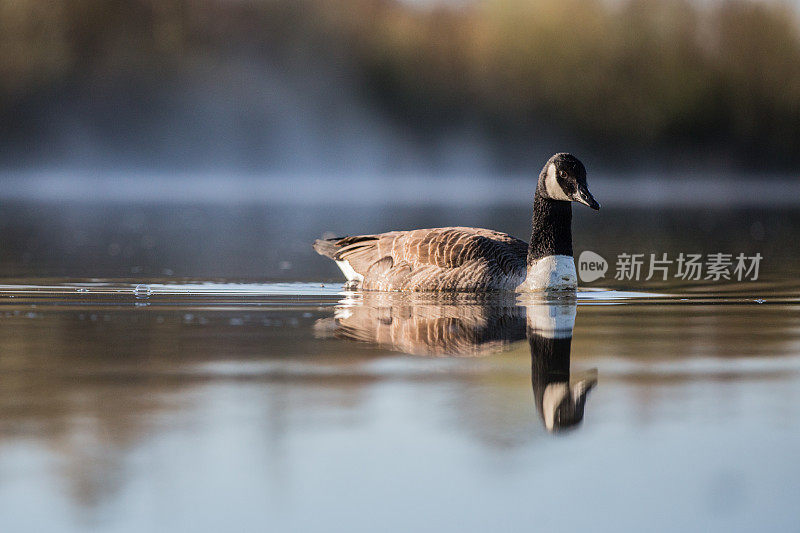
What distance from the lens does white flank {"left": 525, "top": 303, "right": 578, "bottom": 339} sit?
37.1 ft

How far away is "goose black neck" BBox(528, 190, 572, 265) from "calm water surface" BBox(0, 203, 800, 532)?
69 centimetres

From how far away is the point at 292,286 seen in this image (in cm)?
1648

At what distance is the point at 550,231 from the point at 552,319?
267 centimetres

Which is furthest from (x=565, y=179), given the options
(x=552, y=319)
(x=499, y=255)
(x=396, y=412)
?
(x=396, y=412)

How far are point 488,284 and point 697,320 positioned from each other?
2.87 meters

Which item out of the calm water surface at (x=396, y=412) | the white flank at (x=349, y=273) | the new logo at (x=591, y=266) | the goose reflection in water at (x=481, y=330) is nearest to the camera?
the calm water surface at (x=396, y=412)

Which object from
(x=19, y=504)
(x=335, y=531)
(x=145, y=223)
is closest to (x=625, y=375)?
(x=335, y=531)

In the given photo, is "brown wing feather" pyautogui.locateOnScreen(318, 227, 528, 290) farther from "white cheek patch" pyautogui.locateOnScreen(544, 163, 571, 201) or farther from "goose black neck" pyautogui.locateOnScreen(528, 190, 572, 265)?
"white cheek patch" pyautogui.locateOnScreen(544, 163, 571, 201)

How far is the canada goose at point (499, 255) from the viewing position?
1466 cm

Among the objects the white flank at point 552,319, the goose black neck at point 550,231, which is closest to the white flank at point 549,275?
the goose black neck at point 550,231

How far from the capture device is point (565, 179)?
1506 cm

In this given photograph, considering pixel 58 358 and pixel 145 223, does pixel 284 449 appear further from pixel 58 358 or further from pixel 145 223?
pixel 145 223

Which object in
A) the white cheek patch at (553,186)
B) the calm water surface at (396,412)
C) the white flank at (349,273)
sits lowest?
the calm water surface at (396,412)

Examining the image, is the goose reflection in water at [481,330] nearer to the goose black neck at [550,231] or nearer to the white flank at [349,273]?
the goose black neck at [550,231]
